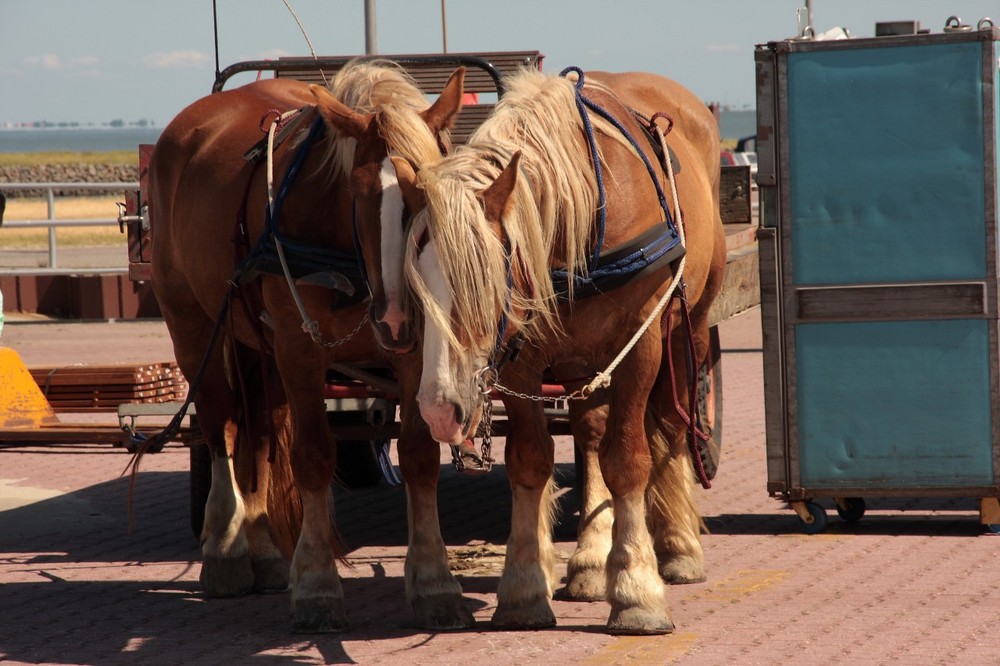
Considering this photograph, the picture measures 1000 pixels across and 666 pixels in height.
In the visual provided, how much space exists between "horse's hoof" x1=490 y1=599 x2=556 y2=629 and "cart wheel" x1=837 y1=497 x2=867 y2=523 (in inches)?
85.5

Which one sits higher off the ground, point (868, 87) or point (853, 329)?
point (868, 87)

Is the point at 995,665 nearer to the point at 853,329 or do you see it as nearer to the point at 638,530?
the point at 638,530

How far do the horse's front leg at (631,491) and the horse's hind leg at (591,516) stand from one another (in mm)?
495

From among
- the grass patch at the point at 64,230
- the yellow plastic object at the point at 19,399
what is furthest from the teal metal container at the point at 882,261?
the grass patch at the point at 64,230

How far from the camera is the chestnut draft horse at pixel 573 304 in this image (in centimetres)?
400

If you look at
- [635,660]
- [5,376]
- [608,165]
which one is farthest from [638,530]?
[5,376]

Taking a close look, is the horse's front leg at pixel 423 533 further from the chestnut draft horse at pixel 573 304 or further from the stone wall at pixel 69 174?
the stone wall at pixel 69 174

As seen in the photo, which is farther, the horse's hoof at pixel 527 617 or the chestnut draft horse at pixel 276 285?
the horse's hoof at pixel 527 617

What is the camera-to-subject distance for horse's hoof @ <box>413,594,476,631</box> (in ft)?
16.2

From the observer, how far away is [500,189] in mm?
4074

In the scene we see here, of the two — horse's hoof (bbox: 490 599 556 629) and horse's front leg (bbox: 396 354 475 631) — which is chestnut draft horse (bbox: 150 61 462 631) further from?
horse's hoof (bbox: 490 599 556 629)

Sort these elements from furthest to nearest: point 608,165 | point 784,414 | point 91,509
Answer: point 91,509
point 784,414
point 608,165

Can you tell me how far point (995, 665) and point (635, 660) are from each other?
1138 millimetres

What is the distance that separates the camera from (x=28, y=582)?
5863mm
